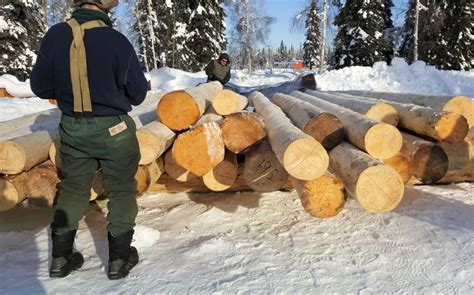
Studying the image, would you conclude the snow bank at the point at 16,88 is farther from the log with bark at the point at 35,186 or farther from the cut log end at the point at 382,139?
the cut log end at the point at 382,139

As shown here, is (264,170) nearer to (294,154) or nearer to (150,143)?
(294,154)

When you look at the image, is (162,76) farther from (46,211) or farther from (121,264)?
(121,264)

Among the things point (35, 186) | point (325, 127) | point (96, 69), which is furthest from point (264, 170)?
point (35, 186)

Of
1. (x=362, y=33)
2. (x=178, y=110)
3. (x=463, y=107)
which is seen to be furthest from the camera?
(x=362, y=33)

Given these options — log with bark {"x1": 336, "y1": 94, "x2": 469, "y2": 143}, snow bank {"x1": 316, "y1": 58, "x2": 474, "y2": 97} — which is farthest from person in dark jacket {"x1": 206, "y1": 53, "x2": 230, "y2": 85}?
log with bark {"x1": 336, "y1": 94, "x2": 469, "y2": 143}

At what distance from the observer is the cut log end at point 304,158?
306 cm

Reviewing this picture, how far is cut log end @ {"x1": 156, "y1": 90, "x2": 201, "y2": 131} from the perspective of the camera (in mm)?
4195

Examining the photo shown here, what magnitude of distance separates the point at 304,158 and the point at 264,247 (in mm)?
890

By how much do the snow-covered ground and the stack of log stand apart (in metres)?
0.33

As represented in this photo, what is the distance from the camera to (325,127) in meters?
3.71

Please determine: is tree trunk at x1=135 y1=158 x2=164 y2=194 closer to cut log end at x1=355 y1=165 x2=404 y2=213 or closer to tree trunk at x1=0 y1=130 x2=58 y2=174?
tree trunk at x1=0 y1=130 x2=58 y2=174

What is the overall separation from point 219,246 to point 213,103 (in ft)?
6.34

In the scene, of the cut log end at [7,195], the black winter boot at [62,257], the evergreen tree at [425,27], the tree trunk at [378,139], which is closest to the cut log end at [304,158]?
the tree trunk at [378,139]

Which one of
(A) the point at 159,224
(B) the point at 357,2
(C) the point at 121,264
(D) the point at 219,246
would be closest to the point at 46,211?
(A) the point at 159,224
